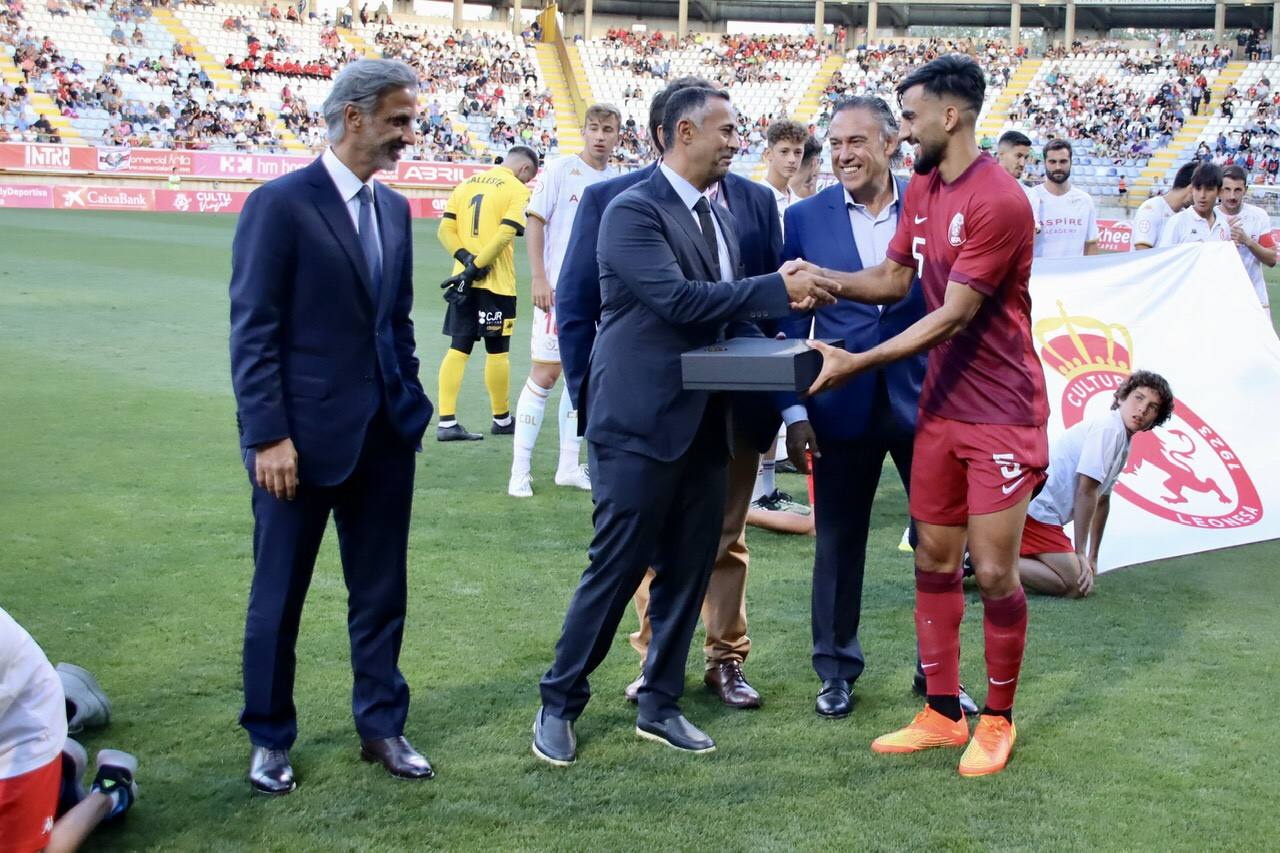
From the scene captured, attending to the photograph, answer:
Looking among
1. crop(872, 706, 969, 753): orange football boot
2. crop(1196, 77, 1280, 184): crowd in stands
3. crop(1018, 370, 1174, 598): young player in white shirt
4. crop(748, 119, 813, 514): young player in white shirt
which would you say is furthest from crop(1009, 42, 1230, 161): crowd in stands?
crop(872, 706, 969, 753): orange football boot

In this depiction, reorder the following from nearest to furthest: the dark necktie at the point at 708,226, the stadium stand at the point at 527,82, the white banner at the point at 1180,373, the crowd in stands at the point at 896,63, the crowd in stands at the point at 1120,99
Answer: the dark necktie at the point at 708,226
the white banner at the point at 1180,373
the stadium stand at the point at 527,82
the crowd in stands at the point at 1120,99
the crowd in stands at the point at 896,63

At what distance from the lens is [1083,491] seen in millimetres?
5758

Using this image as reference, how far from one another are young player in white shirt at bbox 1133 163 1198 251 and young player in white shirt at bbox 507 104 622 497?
3795mm

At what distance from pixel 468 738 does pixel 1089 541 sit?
3187 millimetres

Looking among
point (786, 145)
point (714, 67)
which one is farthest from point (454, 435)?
point (714, 67)

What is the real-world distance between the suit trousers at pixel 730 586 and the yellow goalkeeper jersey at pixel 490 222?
15.1ft

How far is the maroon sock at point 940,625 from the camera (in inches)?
165

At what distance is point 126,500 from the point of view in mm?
6828

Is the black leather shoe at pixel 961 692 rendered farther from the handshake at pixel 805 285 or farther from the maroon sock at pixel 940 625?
the handshake at pixel 805 285

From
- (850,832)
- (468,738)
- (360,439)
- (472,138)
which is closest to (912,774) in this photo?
(850,832)

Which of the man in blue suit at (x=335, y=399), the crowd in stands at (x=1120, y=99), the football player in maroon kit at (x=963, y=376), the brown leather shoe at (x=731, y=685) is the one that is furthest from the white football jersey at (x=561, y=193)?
the crowd in stands at (x=1120, y=99)

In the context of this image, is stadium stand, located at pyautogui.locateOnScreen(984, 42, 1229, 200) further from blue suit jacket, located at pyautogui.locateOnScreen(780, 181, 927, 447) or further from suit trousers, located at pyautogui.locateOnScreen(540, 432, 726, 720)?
suit trousers, located at pyautogui.locateOnScreen(540, 432, 726, 720)

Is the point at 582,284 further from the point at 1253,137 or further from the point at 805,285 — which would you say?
the point at 1253,137

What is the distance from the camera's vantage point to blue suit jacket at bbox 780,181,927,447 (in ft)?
14.4
